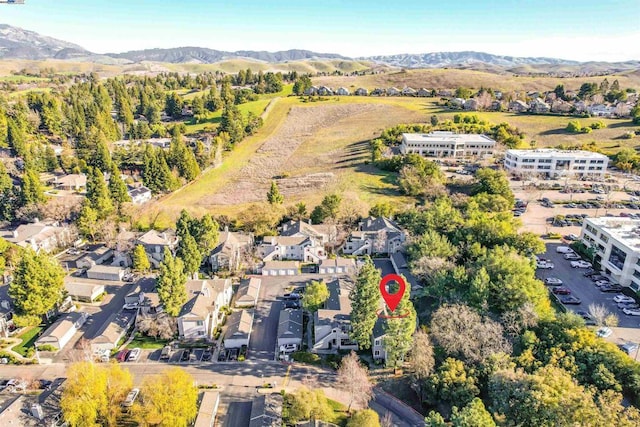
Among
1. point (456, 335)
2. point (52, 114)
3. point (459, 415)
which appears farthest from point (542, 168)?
point (52, 114)

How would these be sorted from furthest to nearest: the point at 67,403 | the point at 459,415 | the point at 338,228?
1. the point at 338,228
2. the point at 67,403
3. the point at 459,415

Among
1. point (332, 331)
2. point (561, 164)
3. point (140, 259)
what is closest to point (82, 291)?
point (140, 259)

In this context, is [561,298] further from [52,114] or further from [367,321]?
[52,114]

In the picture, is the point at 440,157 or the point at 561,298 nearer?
the point at 561,298

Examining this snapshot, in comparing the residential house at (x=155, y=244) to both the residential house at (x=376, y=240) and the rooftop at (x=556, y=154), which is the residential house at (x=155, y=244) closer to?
the residential house at (x=376, y=240)

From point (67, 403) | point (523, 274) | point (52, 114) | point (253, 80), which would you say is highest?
point (253, 80)

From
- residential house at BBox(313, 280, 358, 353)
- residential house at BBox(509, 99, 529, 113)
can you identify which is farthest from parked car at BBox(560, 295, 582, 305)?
residential house at BBox(509, 99, 529, 113)
